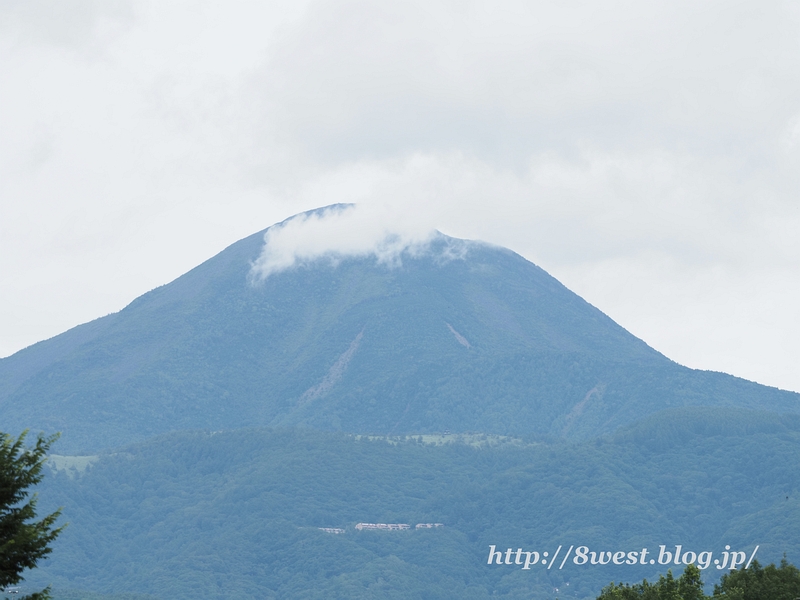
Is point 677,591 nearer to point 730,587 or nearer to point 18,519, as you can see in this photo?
point 730,587

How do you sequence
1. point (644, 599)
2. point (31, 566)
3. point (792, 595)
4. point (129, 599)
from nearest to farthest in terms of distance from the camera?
point (31, 566)
point (644, 599)
point (792, 595)
point (129, 599)

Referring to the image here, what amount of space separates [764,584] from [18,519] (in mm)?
51034

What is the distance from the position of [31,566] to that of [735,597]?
42.3 metres

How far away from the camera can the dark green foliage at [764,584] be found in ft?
224

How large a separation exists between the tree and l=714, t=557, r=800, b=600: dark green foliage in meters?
43.2

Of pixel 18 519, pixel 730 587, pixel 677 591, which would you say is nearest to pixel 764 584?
pixel 730 587

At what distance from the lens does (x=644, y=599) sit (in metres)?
60.7

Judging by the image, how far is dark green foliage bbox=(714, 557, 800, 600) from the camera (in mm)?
68375

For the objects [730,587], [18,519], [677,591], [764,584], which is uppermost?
[18,519]

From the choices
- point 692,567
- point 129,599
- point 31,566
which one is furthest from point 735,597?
point 129,599

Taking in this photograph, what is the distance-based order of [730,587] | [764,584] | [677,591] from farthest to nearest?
[730,587]
[764,584]
[677,591]

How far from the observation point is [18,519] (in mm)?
30094

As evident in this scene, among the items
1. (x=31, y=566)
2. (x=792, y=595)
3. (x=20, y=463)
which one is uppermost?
(x=20, y=463)

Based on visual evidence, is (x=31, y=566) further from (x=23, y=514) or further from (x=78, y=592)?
(x=78, y=592)
